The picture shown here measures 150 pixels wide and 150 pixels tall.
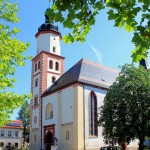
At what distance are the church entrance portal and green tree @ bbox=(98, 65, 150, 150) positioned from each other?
14868 mm

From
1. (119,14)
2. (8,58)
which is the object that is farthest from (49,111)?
(119,14)

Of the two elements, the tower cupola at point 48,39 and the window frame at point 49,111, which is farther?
the tower cupola at point 48,39

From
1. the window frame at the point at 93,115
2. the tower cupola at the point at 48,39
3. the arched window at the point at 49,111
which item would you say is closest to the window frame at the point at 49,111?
the arched window at the point at 49,111

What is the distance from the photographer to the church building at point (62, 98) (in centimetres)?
3797

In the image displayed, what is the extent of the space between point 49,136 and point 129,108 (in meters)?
19.6

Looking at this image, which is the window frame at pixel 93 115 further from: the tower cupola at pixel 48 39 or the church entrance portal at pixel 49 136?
the tower cupola at pixel 48 39

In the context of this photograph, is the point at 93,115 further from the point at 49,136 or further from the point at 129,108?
the point at 129,108

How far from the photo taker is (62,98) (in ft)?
135

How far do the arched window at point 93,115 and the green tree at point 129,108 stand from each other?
10449 millimetres

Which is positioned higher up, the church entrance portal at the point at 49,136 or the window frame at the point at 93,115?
the window frame at the point at 93,115

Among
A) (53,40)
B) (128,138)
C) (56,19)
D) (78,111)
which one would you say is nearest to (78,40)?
(56,19)

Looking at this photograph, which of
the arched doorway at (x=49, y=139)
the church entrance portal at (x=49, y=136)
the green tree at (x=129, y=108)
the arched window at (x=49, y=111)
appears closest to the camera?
the green tree at (x=129, y=108)

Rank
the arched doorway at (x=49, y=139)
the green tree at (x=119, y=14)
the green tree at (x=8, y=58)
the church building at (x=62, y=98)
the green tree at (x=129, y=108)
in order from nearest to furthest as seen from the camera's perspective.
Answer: the green tree at (x=119, y=14), the green tree at (x=8, y=58), the green tree at (x=129, y=108), the church building at (x=62, y=98), the arched doorway at (x=49, y=139)

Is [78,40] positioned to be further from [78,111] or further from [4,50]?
[78,111]
